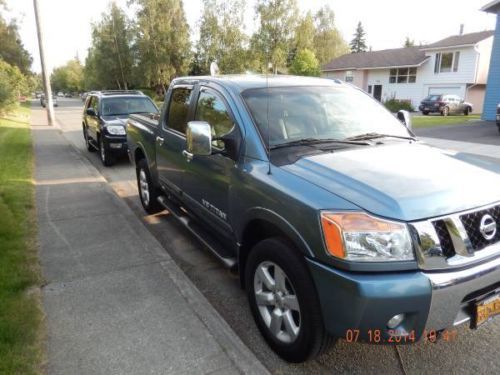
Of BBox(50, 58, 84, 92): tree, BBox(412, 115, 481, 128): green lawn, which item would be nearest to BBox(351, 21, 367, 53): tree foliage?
BBox(50, 58, 84, 92): tree

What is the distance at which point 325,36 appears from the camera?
179ft

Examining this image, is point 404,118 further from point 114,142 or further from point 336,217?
point 114,142

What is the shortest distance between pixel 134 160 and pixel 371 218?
4946mm

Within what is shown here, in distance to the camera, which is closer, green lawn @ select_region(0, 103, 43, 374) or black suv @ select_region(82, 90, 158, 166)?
green lawn @ select_region(0, 103, 43, 374)

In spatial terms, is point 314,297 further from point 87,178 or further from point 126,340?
point 87,178

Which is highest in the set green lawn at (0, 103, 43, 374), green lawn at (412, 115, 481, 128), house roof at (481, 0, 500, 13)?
house roof at (481, 0, 500, 13)

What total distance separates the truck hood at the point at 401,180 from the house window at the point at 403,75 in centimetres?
3937

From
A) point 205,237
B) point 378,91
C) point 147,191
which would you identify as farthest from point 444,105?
point 205,237

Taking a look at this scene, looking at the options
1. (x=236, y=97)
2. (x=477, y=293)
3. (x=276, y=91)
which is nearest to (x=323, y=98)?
(x=276, y=91)

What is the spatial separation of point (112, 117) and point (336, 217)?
9.05 meters

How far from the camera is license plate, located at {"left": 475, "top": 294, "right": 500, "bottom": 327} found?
2357 mm

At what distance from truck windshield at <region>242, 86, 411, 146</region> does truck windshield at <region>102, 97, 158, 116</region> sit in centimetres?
765

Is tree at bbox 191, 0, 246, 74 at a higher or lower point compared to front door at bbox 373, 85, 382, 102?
higher

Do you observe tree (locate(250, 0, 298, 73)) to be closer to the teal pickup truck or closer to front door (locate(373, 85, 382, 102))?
front door (locate(373, 85, 382, 102))
